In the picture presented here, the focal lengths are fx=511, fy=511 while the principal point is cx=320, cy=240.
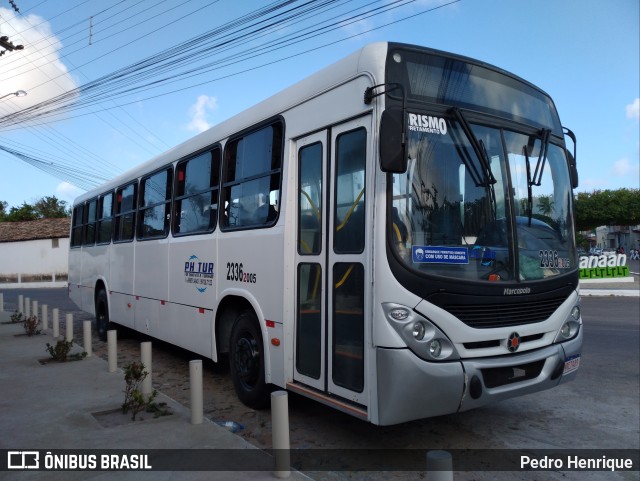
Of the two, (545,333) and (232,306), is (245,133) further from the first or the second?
(545,333)

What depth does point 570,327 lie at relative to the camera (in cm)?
476

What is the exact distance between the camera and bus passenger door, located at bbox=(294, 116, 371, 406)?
406 cm

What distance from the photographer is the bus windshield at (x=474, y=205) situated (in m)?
3.92

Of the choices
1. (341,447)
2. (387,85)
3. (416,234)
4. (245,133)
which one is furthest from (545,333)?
(245,133)

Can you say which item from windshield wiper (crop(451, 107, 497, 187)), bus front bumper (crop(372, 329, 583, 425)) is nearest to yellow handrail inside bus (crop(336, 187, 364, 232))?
windshield wiper (crop(451, 107, 497, 187))

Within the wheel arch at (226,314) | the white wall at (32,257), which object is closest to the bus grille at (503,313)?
the wheel arch at (226,314)

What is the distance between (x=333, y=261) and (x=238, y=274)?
70.1 inches

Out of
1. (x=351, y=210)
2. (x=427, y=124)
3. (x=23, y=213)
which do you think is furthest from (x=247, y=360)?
(x=23, y=213)

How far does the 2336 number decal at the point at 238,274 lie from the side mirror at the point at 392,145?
230cm

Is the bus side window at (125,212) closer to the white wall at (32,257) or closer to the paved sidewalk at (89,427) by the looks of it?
the paved sidewalk at (89,427)

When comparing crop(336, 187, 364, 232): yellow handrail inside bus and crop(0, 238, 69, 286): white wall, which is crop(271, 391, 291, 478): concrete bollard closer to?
crop(336, 187, 364, 232): yellow handrail inside bus

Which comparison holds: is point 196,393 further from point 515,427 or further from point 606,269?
point 606,269

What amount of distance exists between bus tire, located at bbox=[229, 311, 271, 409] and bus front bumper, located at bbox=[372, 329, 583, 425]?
6.50 ft

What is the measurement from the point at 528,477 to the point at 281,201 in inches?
126
